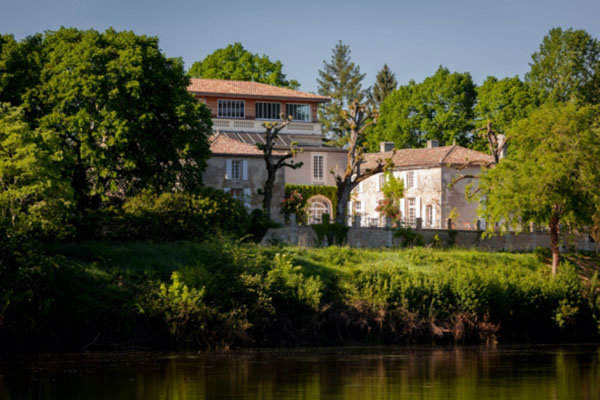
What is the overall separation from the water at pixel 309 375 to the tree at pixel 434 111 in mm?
43641

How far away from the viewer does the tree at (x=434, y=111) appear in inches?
2906

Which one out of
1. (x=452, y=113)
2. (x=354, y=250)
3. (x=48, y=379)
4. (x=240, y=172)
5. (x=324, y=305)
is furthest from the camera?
(x=452, y=113)

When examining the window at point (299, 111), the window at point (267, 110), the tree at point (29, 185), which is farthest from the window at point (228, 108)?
the tree at point (29, 185)

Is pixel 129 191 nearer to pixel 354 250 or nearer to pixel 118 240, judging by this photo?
pixel 118 240

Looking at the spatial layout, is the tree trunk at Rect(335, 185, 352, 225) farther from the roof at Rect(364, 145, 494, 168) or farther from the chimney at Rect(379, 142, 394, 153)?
the chimney at Rect(379, 142, 394, 153)

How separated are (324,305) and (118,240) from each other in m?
9.29

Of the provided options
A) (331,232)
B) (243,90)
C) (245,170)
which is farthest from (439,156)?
(331,232)

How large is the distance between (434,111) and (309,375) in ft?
175

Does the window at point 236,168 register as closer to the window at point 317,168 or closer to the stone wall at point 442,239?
the stone wall at point 442,239

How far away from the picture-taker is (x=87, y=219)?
37.8 m

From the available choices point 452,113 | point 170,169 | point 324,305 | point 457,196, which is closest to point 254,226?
point 170,169

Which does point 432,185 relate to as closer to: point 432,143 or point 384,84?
point 432,143

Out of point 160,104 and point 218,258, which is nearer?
point 218,258

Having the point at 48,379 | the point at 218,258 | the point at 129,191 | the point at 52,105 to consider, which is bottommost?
the point at 48,379
